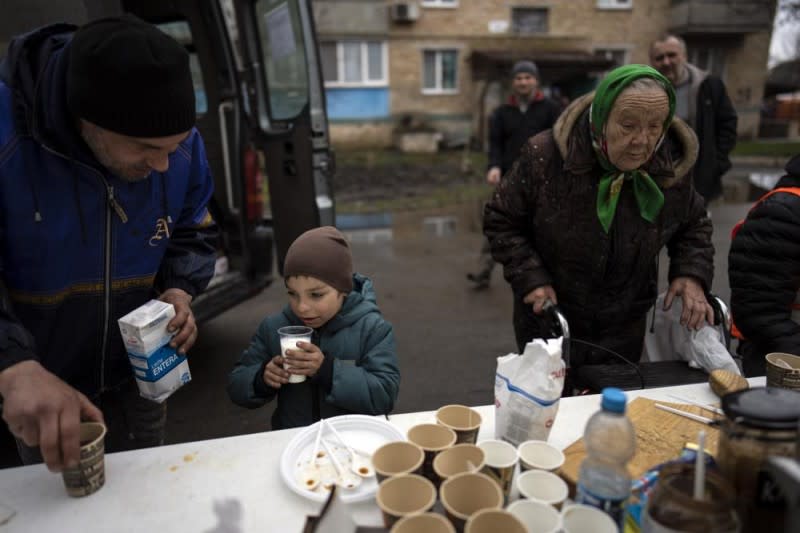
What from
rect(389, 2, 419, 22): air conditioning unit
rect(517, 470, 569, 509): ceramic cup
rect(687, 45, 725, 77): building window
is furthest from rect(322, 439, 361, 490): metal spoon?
rect(687, 45, 725, 77): building window

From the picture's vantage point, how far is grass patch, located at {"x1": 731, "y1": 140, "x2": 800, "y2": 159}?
56.2 feet

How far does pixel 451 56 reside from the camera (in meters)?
19.9

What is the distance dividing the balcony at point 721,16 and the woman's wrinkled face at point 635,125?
21.5 m

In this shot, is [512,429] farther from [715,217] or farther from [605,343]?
[715,217]

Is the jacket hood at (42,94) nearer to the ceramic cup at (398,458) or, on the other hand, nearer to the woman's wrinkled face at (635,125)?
the ceramic cup at (398,458)

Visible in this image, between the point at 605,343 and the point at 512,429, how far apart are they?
1090 mm

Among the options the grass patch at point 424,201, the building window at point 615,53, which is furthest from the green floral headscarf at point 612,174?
the building window at point 615,53

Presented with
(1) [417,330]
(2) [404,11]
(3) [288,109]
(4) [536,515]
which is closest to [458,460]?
(4) [536,515]

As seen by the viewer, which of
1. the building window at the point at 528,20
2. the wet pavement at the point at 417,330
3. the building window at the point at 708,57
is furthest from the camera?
the building window at the point at 708,57

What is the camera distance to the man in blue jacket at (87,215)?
135 cm

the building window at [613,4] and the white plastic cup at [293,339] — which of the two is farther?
the building window at [613,4]

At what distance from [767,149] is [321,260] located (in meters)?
20.9

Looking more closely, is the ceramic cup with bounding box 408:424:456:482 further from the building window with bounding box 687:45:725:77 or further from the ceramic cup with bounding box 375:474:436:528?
the building window with bounding box 687:45:725:77

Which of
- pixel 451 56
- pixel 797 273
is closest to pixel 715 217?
pixel 797 273
